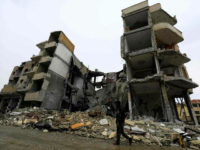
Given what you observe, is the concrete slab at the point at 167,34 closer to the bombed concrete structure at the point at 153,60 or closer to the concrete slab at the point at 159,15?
the bombed concrete structure at the point at 153,60

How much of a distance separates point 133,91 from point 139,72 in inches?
140

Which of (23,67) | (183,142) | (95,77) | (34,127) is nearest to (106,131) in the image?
(183,142)

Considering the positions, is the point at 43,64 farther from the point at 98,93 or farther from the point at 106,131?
the point at 106,131

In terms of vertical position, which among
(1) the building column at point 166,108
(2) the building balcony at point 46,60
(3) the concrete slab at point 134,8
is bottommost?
(1) the building column at point 166,108

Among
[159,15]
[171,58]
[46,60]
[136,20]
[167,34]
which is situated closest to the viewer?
[171,58]

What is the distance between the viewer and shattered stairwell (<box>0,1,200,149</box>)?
26.7ft

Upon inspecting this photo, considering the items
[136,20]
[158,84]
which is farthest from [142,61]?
[136,20]

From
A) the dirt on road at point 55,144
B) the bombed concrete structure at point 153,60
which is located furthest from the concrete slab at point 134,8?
the dirt on road at point 55,144

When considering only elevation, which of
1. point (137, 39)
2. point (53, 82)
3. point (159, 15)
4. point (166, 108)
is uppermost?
point (159, 15)

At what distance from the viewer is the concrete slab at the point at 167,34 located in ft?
48.4

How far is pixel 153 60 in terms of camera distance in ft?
49.8

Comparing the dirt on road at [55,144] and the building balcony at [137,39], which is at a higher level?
the building balcony at [137,39]

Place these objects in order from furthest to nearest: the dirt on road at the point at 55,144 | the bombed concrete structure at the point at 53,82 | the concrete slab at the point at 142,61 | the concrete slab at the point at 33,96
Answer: the bombed concrete structure at the point at 53,82 < the concrete slab at the point at 33,96 < the concrete slab at the point at 142,61 < the dirt on road at the point at 55,144

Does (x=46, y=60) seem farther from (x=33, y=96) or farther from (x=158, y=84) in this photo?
(x=158, y=84)
